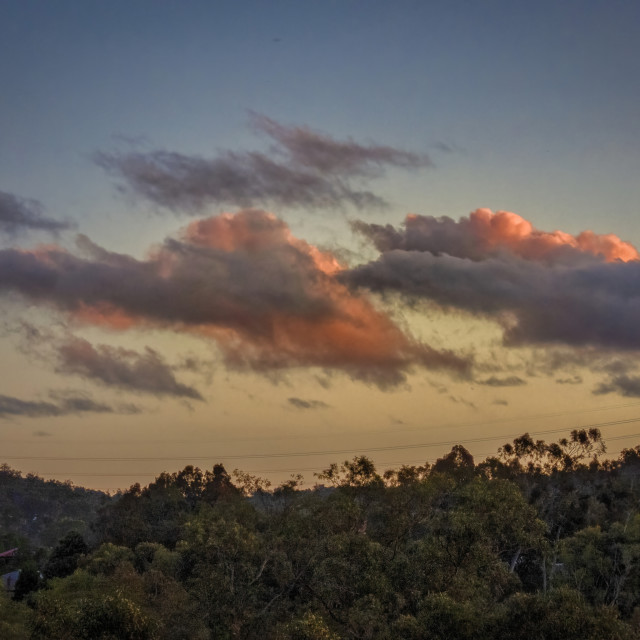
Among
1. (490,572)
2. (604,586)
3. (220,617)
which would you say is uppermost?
(490,572)

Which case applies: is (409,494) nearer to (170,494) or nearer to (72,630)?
(72,630)

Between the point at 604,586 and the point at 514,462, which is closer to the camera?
the point at 604,586

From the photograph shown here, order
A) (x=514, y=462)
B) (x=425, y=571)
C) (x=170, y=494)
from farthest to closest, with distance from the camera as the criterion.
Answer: (x=170, y=494)
(x=514, y=462)
(x=425, y=571)

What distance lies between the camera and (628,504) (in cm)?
10938

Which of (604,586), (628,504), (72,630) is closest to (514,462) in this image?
(628,504)

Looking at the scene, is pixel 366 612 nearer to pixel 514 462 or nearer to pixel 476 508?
pixel 476 508

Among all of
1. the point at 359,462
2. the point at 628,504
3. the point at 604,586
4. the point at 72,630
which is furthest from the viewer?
the point at 628,504

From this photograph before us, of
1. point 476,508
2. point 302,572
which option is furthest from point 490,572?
point 302,572

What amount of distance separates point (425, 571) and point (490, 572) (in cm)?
400

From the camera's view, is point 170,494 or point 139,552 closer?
point 139,552

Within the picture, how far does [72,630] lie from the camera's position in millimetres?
41031

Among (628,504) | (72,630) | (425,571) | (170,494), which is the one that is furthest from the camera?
(170,494)

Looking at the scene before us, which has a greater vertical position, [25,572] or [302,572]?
[302,572]

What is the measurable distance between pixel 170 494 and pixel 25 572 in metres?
31.9
